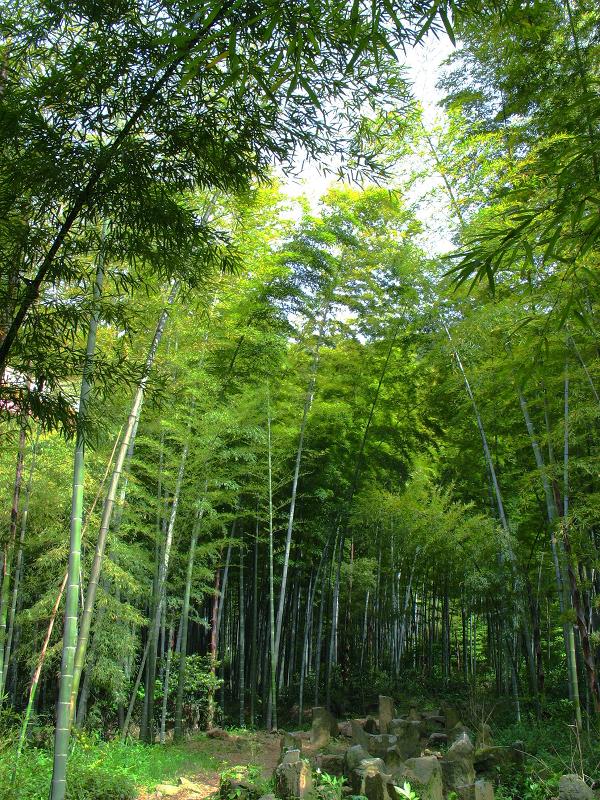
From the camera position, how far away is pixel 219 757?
235 inches

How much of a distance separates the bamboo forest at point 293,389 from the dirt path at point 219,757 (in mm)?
55

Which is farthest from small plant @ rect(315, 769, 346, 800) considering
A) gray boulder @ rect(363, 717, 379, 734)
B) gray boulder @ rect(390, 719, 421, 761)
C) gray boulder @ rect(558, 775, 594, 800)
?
gray boulder @ rect(363, 717, 379, 734)

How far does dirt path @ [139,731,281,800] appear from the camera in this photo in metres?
4.36

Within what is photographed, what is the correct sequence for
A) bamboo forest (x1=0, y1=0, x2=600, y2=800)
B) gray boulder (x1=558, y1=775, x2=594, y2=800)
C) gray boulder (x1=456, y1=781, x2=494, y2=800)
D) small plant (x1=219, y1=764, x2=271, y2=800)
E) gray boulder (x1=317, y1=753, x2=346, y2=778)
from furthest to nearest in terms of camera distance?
gray boulder (x1=317, y1=753, x2=346, y2=778) < small plant (x1=219, y1=764, x2=271, y2=800) < gray boulder (x1=456, y1=781, x2=494, y2=800) < gray boulder (x1=558, y1=775, x2=594, y2=800) < bamboo forest (x1=0, y1=0, x2=600, y2=800)

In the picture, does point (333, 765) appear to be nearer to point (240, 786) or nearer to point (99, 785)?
point (240, 786)

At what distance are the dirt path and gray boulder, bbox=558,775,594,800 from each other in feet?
7.66

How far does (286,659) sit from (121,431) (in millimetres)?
6712

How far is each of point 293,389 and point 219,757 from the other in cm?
399

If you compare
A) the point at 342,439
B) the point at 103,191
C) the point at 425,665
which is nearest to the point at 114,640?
the point at 342,439

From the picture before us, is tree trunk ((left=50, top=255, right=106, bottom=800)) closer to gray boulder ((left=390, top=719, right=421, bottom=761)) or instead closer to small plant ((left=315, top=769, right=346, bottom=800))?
small plant ((left=315, top=769, right=346, bottom=800))

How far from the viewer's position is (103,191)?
2.11m

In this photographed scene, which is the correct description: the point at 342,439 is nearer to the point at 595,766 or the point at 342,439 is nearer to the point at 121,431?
the point at 121,431

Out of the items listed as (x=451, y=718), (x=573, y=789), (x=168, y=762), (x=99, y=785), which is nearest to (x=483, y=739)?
(x=451, y=718)

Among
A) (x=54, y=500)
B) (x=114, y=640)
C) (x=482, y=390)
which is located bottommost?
(x=114, y=640)
